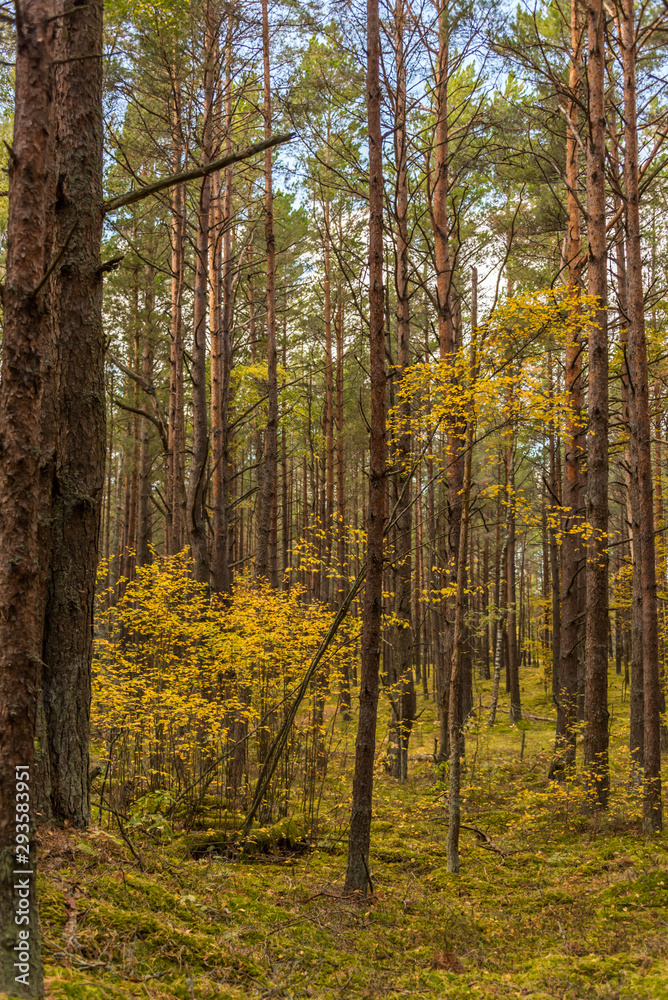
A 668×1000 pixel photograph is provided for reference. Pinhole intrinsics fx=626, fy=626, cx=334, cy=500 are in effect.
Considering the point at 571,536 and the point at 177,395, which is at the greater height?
the point at 177,395

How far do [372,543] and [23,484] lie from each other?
383cm

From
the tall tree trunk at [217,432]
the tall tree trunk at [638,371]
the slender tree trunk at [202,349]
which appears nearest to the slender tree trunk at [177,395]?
the tall tree trunk at [217,432]

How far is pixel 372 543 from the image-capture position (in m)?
5.81

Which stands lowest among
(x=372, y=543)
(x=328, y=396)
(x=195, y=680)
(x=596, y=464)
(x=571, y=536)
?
(x=195, y=680)

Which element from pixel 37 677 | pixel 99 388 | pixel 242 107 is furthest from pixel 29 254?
pixel 242 107

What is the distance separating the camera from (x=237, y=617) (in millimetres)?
8242

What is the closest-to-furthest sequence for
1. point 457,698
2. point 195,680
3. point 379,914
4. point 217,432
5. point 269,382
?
1. point 379,914
2. point 457,698
3. point 195,680
4. point 269,382
5. point 217,432

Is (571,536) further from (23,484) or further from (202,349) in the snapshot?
(23,484)

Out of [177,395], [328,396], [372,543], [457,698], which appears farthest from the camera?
[328,396]

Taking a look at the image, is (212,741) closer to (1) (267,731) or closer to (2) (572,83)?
(1) (267,731)

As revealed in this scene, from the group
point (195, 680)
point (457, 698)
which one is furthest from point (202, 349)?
point (457, 698)

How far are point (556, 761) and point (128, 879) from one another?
299 inches

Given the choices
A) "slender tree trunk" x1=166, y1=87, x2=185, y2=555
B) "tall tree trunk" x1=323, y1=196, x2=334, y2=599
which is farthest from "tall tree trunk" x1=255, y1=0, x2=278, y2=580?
"tall tree trunk" x1=323, y1=196, x2=334, y2=599

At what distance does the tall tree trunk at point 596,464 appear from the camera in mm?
7797
